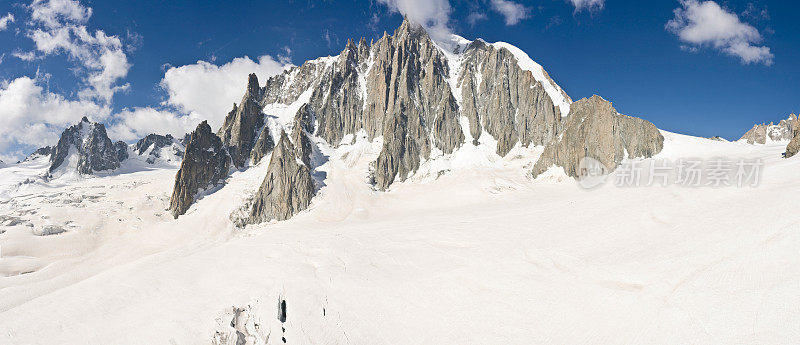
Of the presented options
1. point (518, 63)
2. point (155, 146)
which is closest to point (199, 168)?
point (155, 146)

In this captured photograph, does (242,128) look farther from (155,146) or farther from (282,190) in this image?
(155,146)

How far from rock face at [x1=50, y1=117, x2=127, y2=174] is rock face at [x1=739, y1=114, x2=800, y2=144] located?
771ft

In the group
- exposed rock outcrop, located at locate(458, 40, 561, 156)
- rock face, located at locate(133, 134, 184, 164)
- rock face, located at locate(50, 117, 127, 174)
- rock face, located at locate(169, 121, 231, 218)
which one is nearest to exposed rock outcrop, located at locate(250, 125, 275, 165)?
rock face, located at locate(169, 121, 231, 218)

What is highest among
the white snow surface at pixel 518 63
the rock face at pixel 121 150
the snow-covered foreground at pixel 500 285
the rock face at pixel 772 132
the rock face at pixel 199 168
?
the white snow surface at pixel 518 63

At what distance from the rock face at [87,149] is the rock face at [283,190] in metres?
80.3

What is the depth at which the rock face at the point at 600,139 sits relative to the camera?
68.4m

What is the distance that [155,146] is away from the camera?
130750 millimetres

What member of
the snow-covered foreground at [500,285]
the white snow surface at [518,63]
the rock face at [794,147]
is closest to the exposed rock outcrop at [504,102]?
the white snow surface at [518,63]

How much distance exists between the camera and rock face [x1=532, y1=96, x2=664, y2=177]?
224ft

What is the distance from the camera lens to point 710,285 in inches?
592

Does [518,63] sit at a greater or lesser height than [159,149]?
greater

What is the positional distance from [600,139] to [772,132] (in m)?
99.6

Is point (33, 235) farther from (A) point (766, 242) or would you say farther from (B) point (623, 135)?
(B) point (623, 135)

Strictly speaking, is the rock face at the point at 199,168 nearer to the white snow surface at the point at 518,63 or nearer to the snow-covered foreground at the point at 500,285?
the snow-covered foreground at the point at 500,285
